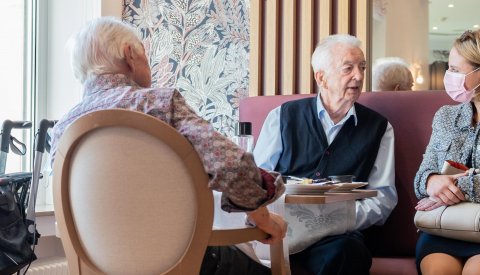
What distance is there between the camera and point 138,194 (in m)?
1.58

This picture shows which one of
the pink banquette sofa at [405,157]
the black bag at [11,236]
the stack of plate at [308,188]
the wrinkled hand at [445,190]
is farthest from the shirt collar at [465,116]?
the black bag at [11,236]

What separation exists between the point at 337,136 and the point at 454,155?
0.50 meters

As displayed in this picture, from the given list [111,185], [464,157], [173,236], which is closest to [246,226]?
[173,236]

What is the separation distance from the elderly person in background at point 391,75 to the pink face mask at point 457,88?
53 centimetres

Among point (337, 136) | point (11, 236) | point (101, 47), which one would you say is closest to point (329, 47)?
point (337, 136)

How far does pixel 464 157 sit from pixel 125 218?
1494 millimetres

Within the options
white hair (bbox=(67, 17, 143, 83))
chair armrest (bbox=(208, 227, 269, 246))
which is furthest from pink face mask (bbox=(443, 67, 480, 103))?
white hair (bbox=(67, 17, 143, 83))

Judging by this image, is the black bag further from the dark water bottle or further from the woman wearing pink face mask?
the woman wearing pink face mask

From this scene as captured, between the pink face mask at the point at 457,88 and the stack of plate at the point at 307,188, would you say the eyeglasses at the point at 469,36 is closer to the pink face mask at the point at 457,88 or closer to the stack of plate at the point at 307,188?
the pink face mask at the point at 457,88

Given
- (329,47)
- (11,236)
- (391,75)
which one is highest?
(329,47)

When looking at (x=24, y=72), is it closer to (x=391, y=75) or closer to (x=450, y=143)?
(x=391, y=75)

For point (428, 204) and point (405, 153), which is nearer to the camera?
point (428, 204)

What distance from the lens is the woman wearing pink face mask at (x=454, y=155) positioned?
2248 millimetres

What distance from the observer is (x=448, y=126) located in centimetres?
259
